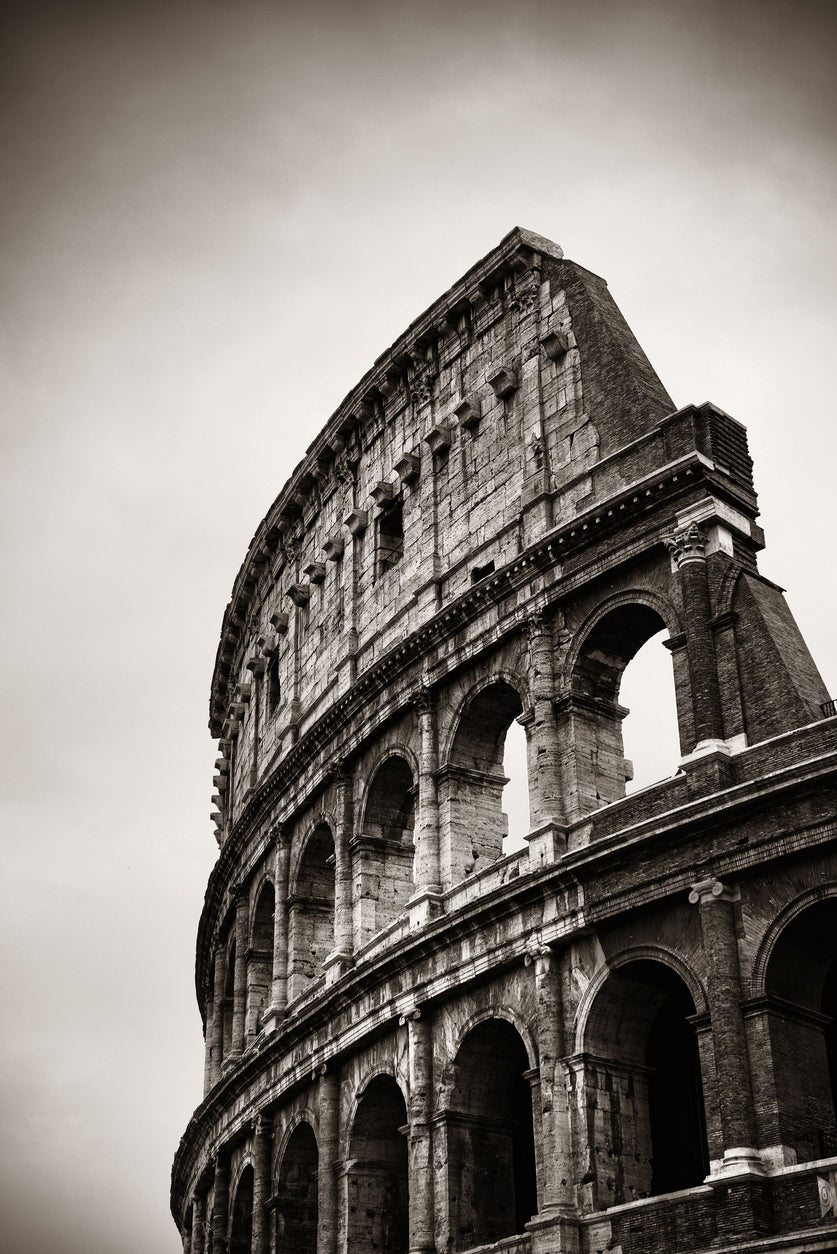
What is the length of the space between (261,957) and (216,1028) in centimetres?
371

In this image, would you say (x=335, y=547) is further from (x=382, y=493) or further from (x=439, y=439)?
(x=439, y=439)

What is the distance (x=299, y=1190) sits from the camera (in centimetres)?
2533

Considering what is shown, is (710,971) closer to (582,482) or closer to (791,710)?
(791,710)

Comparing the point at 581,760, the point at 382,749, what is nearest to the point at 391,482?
the point at 382,749

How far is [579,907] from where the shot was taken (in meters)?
19.4

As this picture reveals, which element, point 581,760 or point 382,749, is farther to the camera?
A: point 382,749

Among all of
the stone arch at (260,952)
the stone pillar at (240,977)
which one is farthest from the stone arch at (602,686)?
the stone pillar at (240,977)

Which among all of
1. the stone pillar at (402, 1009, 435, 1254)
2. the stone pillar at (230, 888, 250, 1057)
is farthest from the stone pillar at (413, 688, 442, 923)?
the stone pillar at (230, 888, 250, 1057)

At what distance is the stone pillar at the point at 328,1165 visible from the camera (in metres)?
22.7

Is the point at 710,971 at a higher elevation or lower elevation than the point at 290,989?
lower

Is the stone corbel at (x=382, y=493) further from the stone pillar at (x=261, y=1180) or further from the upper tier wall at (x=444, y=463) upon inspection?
the stone pillar at (x=261, y=1180)

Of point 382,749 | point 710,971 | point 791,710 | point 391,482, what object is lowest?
point 710,971

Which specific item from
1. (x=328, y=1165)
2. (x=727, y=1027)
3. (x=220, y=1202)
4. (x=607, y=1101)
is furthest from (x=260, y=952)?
(x=727, y=1027)

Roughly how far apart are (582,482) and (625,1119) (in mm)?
8675
